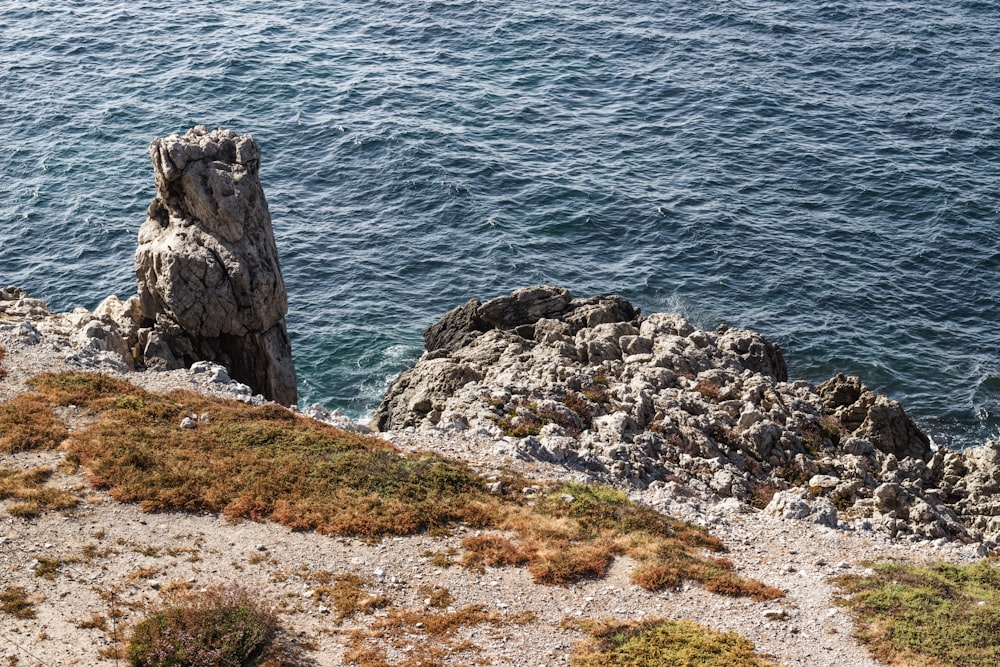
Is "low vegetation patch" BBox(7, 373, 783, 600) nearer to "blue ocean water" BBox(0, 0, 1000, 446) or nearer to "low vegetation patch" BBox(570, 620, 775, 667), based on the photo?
"low vegetation patch" BBox(570, 620, 775, 667)

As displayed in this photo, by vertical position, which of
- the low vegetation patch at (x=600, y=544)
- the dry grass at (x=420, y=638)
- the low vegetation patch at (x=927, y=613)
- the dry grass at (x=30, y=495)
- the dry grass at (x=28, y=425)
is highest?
the dry grass at (x=28, y=425)

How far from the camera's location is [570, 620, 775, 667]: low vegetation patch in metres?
28.7

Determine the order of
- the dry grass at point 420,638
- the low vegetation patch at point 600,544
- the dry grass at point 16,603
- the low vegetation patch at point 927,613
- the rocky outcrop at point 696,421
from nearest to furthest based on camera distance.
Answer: the dry grass at point 420,638 → the dry grass at point 16,603 → the low vegetation patch at point 927,613 → the low vegetation patch at point 600,544 → the rocky outcrop at point 696,421

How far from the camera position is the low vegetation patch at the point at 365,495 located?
113 feet

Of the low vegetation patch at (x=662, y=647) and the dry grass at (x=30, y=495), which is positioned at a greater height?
the dry grass at (x=30, y=495)

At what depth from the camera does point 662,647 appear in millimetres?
29359

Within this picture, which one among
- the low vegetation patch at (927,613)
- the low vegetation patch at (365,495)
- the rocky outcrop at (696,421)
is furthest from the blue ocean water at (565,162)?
the low vegetation patch at (927,613)

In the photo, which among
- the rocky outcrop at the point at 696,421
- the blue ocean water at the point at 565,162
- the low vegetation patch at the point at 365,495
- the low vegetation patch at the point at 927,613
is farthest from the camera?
the blue ocean water at the point at 565,162

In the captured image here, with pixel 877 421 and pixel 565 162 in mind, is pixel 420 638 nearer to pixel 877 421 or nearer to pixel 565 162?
pixel 877 421

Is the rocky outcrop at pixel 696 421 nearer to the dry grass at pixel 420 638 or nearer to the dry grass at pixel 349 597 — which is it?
the dry grass at pixel 349 597

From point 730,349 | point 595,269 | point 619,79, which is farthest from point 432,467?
point 619,79

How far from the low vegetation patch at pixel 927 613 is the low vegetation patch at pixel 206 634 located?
18.2 meters

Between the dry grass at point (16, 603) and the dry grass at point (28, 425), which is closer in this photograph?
the dry grass at point (16, 603)

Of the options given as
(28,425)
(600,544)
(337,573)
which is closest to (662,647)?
(600,544)
